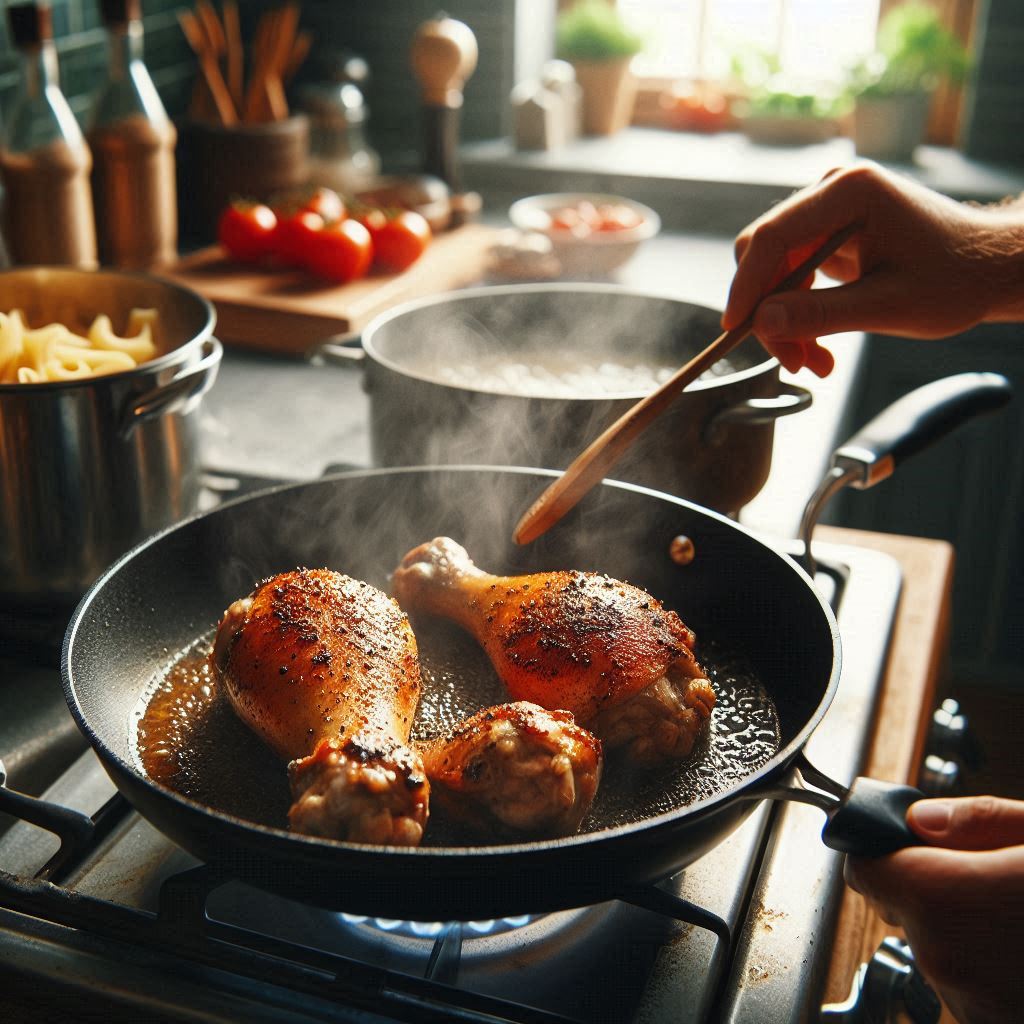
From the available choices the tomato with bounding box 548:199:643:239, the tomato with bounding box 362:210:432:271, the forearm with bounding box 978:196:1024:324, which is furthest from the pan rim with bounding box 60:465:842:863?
the tomato with bounding box 548:199:643:239

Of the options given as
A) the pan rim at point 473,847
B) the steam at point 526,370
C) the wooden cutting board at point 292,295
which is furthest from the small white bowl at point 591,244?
the pan rim at point 473,847

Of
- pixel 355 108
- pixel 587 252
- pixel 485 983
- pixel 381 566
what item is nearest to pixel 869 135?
pixel 587 252

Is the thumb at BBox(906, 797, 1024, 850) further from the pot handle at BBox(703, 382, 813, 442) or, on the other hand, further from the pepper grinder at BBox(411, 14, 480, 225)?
the pepper grinder at BBox(411, 14, 480, 225)

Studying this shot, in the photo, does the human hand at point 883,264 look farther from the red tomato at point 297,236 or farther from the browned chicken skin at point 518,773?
the red tomato at point 297,236

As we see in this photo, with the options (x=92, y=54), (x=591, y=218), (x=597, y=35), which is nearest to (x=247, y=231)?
(x=92, y=54)

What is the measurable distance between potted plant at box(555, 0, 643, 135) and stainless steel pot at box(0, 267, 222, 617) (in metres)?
1.96

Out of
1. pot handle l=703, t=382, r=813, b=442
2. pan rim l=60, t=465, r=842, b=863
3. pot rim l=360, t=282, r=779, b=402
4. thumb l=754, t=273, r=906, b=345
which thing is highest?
thumb l=754, t=273, r=906, b=345

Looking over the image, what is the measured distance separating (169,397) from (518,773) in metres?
0.53

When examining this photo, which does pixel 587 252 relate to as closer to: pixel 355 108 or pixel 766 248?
pixel 355 108

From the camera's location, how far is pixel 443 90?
237 centimetres

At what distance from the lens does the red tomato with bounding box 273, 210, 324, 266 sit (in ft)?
6.43

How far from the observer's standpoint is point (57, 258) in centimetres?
173

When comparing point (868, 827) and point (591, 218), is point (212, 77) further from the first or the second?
point (868, 827)

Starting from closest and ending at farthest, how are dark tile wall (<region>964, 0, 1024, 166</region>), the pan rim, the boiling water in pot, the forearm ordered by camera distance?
the pan rim, the forearm, the boiling water in pot, dark tile wall (<region>964, 0, 1024, 166</region>)
